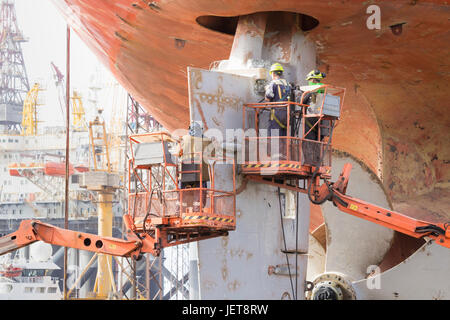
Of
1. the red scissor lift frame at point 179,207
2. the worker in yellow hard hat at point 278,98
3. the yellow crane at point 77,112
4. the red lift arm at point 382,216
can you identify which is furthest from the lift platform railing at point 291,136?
the yellow crane at point 77,112

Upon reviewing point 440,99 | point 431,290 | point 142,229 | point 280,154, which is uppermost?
point 440,99

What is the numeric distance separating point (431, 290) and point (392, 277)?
796 mm

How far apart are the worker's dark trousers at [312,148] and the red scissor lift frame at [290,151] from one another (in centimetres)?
2

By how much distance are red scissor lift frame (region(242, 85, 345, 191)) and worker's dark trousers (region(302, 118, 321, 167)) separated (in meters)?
0.02

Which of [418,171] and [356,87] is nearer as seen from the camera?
[356,87]

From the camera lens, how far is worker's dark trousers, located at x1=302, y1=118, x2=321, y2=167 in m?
11.8

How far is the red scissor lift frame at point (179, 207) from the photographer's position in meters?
10.5

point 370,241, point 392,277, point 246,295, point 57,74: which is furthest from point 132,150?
point 57,74

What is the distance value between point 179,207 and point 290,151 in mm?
2010

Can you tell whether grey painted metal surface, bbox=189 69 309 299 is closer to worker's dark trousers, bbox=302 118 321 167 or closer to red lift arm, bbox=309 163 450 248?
red lift arm, bbox=309 163 450 248

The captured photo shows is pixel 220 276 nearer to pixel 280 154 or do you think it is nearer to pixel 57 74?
pixel 280 154

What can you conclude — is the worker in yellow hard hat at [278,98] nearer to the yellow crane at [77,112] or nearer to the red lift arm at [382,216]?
the red lift arm at [382,216]

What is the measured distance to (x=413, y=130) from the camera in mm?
20000

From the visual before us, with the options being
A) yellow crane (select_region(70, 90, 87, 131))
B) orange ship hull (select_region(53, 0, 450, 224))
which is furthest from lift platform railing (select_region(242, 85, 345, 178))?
yellow crane (select_region(70, 90, 87, 131))
